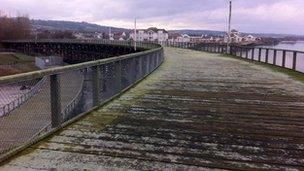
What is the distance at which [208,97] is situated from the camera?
1091 centimetres

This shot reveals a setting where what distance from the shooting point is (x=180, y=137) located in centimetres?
659

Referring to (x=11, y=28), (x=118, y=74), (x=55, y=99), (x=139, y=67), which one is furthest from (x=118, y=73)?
(x=11, y=28)

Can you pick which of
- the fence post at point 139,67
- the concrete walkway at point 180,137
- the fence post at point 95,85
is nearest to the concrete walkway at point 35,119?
the fence post at point 95,85

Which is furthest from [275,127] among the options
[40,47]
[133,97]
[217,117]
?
[40,47]

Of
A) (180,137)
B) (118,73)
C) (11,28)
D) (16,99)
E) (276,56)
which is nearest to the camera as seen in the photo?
(180,137)

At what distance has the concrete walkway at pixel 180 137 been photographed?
5.34 m

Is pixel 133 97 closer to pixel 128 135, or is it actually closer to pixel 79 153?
pixel 128 135

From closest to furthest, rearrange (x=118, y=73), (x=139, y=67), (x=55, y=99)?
(x=55, y=99) < (x=118, y=73) < (x=139, y=67)

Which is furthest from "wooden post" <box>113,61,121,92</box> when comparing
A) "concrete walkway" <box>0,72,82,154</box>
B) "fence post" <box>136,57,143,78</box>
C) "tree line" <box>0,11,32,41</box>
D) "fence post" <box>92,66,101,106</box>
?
"tree line" <box>0,11,32,41</box>

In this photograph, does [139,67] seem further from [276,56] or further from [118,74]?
[276,56]

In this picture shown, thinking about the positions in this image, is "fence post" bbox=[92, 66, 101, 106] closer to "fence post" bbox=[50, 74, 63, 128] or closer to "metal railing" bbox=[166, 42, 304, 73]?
"fence post" bbox=[50, 74, 63, 128]

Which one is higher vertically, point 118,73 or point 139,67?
point 118,73

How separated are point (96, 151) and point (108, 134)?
37.6 inches

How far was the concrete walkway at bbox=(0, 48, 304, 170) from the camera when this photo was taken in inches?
210
